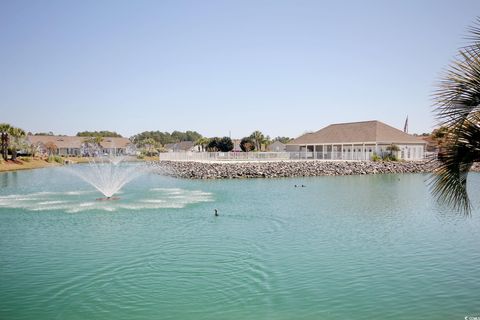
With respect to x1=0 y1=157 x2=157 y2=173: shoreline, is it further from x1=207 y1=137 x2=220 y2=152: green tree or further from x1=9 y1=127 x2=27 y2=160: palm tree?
x1=207 y1=137 x2=220 y2=152: green tree

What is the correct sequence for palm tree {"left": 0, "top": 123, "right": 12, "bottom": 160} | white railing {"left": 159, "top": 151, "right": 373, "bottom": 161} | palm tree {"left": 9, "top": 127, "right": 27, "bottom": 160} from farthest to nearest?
palm tree {"left": 9, "top": 127, "right": 27, "bottom": 160}
palm tree {"left": 0, "top": 123, "right": 12, "bottom": 160}
white railing {"left": 159, "top": 151, "right": 373, "bottom": 161}

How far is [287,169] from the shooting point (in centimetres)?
4784

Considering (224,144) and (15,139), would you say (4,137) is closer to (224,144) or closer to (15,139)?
(15,139)

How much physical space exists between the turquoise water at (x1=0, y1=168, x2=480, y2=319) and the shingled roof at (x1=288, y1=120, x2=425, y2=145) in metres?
40.1

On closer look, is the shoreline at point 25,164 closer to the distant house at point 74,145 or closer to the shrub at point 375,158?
the distant house at point 74,145

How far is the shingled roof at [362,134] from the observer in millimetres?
60906

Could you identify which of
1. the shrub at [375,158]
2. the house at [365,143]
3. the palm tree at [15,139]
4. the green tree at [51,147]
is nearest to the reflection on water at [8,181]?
the palm tree at [15,139]

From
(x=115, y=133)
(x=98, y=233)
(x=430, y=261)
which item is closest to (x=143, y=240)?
(x=98, y=233)

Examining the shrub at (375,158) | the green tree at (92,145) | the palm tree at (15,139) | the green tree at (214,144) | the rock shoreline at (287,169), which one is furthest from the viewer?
the green tree at (92,145)

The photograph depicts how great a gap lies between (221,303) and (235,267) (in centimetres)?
260

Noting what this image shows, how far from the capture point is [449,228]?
54.9 feet

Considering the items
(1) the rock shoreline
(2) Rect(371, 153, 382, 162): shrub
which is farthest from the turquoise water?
(2) Rect(371, 153, 382, 162): shrub

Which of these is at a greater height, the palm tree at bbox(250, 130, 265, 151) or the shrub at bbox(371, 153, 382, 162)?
the palm tree at bbox(250, 130, 265, 151)

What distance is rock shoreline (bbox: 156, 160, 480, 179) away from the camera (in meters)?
44.4
